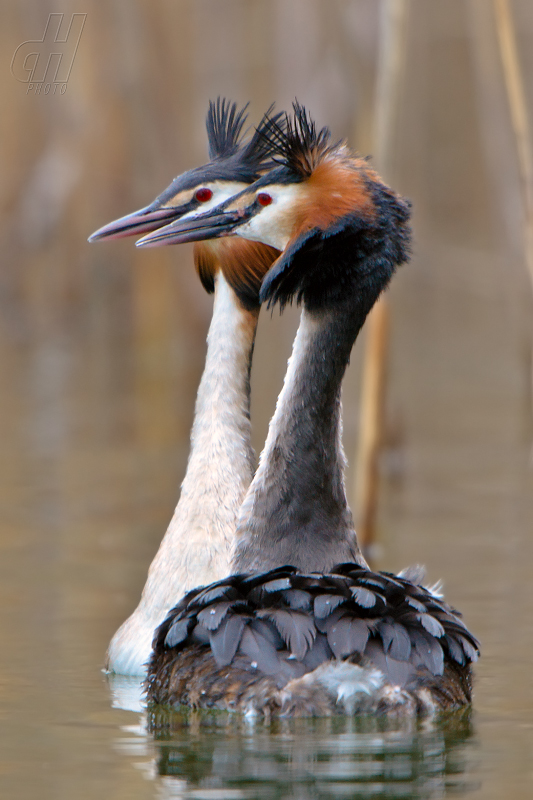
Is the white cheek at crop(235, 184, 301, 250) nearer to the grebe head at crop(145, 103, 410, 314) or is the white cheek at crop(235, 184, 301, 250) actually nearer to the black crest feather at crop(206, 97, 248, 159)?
the grebe head at crop(145, 103, 410, 314)

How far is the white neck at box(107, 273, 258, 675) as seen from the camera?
582 centimetres

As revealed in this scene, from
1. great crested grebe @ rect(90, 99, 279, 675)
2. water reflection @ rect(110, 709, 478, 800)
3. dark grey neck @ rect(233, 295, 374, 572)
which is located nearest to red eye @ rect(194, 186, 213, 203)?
great crested grebe @ rect(90, 99, 279, 675)

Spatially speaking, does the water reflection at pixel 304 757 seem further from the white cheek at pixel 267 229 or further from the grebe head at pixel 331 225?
the white cheek at pixel 267 229

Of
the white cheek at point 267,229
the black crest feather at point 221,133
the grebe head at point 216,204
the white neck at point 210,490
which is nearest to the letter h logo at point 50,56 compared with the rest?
the black crest feather at point 221,133

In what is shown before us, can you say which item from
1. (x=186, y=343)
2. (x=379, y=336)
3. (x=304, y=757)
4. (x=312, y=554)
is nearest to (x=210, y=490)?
(x=312, y=554)

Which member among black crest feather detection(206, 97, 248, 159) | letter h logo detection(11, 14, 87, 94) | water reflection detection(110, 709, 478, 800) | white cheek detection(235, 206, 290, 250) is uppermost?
letter h logo detection(11, 14, 87, 94)

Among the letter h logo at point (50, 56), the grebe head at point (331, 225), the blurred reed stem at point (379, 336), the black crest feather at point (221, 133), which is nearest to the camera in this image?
the grebe head at point (331, 225)

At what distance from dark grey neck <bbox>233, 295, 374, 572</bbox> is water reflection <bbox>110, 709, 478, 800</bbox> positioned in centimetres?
73

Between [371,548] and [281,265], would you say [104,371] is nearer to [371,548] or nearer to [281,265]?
[371,548]

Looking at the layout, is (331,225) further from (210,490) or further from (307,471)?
(210,490)

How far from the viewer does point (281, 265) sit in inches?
209

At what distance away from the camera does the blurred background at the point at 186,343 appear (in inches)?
215

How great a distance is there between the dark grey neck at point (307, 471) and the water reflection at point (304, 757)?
28.9 inches

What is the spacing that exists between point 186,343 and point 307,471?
11.4 m
